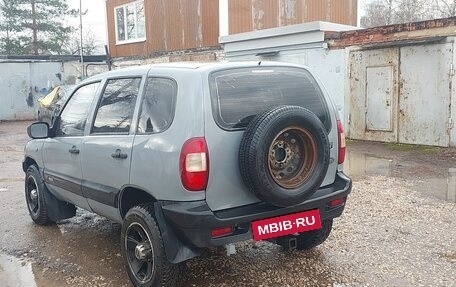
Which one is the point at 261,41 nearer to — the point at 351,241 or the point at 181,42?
the point at 181,42

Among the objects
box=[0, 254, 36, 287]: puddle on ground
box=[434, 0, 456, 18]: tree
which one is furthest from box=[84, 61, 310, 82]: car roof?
box=[434, 0, 456, 18]: tree

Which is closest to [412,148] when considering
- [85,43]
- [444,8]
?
[444,8]

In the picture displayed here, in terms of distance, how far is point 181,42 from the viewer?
680 inches

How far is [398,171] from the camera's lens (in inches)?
308

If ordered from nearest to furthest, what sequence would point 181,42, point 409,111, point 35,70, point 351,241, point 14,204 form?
point 351,241 < point 14,204 < point 409,111 < point 181,42 < point 35,70

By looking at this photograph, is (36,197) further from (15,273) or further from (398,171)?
(398,171)

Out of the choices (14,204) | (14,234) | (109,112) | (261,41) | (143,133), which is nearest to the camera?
(143,133)

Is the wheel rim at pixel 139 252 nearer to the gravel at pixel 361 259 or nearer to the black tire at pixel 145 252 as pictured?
the black tire at pixel 145 252

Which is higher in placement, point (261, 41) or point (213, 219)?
point (261, 41)

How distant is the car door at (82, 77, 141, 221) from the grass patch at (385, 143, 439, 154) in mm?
7562

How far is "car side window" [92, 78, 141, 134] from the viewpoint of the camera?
3672 mm

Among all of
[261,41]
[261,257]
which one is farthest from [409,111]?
[261,257]

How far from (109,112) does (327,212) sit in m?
2.10

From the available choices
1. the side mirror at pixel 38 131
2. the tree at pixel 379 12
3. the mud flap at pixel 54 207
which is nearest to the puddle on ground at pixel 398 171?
the mud flap at pixel 54 207
